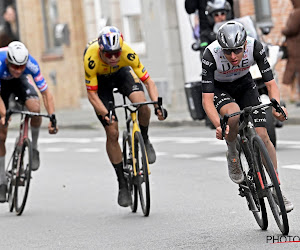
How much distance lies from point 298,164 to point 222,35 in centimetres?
511

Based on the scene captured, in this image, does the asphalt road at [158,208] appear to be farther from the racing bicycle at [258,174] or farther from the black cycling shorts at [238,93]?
the black cycling shorts at [238,93]

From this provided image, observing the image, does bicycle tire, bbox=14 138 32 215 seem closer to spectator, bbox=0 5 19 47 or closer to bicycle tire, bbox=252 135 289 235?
bicycle tire, bbox=252 135 289 235

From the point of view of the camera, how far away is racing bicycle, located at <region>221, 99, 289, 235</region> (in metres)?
8.90

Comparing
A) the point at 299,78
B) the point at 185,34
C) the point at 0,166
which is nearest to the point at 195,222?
the point at 0,166

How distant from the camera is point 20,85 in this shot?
12.8 metres

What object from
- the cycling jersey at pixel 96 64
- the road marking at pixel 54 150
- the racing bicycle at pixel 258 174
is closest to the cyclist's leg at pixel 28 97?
the cycling jersey at pixel 96 64

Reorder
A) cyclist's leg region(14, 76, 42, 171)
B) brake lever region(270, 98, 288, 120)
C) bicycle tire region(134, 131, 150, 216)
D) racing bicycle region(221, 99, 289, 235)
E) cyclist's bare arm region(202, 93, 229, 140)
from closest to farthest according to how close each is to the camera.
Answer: racing bicycle region(221, 99, 289, 235) < brake lever region(270, 98, 288, 120) < cyclist's bare arm region(202, 93, 229, 140) < bicycle tire region(134, 131, 150, 216) < cyclist's leg region(14, 76, 42, 171)

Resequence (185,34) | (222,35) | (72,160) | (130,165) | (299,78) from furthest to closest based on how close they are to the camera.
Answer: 1. (185,34)
2. (299,78)
3. (72,160)
4. (130,165)
5. (222,35)

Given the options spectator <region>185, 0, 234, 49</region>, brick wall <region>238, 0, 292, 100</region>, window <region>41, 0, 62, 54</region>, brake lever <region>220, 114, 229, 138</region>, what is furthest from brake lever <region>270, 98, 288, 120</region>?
window <region>41, 0, 62, 54</region>

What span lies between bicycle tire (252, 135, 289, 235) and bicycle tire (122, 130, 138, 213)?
2402 millimetres

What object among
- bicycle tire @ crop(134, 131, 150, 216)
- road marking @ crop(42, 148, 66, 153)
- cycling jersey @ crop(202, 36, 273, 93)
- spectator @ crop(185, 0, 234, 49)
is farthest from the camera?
road marking @ crop(42, 148, 66, 153)

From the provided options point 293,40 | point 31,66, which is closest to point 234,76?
point 31,66

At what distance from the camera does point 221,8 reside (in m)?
16.8

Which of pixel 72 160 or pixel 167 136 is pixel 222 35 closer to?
pixel 72 160
